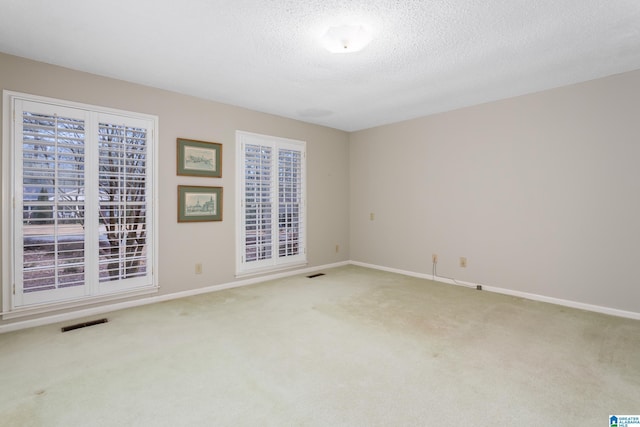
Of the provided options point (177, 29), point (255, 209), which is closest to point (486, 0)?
point (177, 29)

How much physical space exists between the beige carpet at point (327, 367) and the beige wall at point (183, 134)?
0.67 m

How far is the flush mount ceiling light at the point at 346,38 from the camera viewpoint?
7.49 ft

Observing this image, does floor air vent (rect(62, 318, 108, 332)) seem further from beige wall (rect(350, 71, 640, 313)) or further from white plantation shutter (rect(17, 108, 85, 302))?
beige wall (rect(350, 71, 640, 313))

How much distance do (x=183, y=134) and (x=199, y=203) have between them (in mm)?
841

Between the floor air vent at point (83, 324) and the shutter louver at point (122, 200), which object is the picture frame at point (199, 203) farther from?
the floor air vent at point (83, 324)

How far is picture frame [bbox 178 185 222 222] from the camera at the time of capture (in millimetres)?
3793

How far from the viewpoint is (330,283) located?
4.42 m

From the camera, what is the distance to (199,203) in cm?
393

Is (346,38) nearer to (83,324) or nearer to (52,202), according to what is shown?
(52,202)

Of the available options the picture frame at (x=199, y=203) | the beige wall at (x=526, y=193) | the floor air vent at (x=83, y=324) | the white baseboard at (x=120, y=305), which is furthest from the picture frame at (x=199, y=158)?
the beige wall at (x=526, y=193)

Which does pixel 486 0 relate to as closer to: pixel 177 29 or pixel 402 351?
pixel 177 29

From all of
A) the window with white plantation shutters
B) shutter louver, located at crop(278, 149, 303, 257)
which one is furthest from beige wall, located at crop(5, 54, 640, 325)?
shutter louver, located at crop(278, 149, 303, 257)

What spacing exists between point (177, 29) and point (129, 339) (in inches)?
97.2

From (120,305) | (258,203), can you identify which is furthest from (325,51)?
(120,305)
